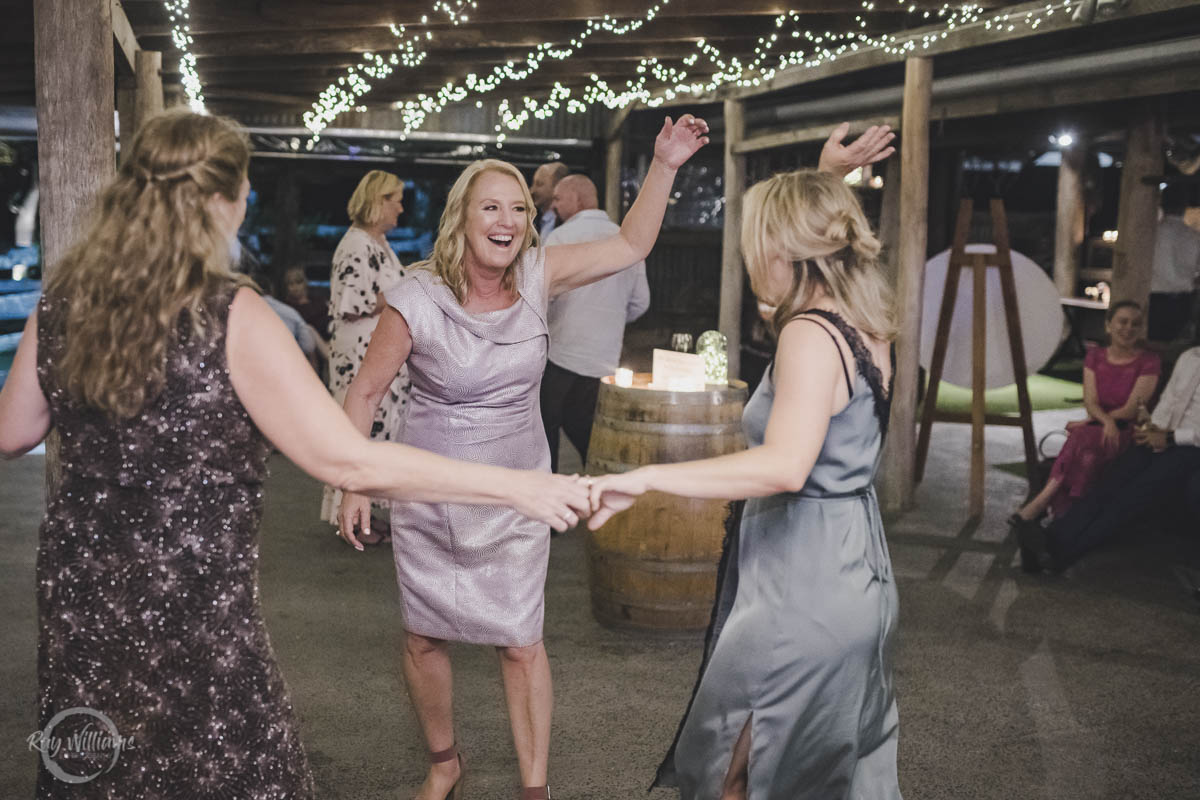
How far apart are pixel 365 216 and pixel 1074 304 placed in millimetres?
9387

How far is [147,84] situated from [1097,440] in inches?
207

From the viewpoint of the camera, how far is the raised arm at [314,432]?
67.7 inches

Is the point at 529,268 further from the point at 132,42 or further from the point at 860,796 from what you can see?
the point at 132,42

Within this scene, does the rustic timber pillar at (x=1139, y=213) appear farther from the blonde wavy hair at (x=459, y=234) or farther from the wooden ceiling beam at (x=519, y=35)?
the blonde wavy hair at (x=459, y=234)

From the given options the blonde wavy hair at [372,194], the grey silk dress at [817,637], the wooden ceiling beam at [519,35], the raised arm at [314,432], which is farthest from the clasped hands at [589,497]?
the wooden ceiling beam at [519,35]

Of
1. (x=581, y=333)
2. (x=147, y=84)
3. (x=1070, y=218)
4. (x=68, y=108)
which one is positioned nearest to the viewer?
(x=68, y=108)

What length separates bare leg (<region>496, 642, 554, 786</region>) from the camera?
286 cm

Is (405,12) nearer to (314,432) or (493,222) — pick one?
(493,222)

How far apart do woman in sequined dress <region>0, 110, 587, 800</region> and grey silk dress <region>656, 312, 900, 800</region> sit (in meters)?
0.82

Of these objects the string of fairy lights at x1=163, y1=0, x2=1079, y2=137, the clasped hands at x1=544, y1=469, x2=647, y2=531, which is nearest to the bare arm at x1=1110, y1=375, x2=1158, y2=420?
the string of fairy lights at x1=163, y1=0, x2=1079, y2=137

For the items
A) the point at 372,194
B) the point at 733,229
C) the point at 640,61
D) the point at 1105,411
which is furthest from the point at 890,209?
the point at 372,194

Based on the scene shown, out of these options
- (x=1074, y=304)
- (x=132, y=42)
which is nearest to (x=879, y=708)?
(x=132, y=42)

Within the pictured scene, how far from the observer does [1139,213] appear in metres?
7.82

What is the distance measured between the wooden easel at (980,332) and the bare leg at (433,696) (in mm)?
3819
